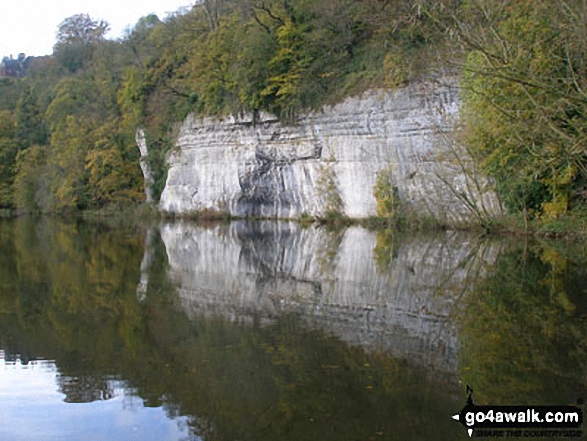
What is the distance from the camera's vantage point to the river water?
19.6 ft

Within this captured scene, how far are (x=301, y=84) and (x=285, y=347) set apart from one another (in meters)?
29.4

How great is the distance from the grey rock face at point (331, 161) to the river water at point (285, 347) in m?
13.3

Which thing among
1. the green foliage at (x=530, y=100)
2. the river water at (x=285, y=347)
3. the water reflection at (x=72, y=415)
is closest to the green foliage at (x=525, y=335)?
the river water at (x=285, y=347)

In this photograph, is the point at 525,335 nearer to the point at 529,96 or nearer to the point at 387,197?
the point at 529,96

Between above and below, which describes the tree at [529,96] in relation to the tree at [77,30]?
below

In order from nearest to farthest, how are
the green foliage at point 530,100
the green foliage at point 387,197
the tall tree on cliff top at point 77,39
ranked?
1. the green foliage at point 530,100
2. the green foliage at point 387,197
3. the tall tree on cliff top at point 77,39

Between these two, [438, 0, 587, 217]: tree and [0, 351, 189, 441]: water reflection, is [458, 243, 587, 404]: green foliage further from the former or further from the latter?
[0, 351, 189, 441]: water reflection

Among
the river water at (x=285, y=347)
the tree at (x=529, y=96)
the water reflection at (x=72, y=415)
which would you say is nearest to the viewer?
the water reflection at (x=72, y=415)

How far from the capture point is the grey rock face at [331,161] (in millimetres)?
29266

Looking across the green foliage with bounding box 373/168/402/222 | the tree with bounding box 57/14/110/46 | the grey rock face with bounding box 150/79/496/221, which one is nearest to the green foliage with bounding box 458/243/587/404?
the grey rock face with bounding box 150/79/496/221

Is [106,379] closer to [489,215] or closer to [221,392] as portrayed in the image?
[221,392]

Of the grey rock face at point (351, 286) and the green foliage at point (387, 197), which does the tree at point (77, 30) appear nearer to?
the green foliage at point (387, 197)

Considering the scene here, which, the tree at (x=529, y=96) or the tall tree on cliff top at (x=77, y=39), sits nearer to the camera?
the tree at (x=529, y=96)

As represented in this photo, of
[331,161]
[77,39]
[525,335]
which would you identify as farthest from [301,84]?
[77,39]
